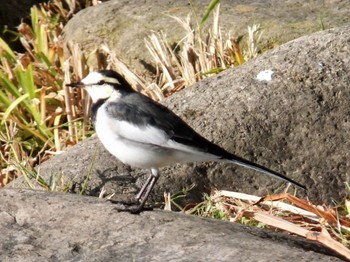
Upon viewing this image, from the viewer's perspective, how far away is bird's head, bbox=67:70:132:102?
532cm

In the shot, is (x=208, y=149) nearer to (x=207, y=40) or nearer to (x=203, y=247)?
(x=203, y=247)

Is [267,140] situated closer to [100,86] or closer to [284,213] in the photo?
[284,213]

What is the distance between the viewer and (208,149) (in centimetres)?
498

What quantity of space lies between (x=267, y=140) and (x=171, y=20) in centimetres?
241

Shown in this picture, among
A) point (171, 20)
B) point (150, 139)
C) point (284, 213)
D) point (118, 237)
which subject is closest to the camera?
point (118, 237)

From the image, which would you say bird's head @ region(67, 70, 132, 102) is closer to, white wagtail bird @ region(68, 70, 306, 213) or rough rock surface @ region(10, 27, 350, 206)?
white wagtail bird @ region(68, 70, 306, 213)

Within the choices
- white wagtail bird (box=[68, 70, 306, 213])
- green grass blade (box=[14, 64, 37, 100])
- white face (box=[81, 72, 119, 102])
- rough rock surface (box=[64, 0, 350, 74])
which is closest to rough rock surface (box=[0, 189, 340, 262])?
white wagtail bird (box=[68, 70, 306, 213])

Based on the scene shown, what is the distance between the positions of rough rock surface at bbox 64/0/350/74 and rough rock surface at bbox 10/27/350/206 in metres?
1.43

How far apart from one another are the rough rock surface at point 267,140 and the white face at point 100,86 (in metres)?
0.46

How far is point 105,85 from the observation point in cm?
535

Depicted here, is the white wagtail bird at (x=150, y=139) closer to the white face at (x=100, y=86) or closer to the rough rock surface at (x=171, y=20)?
the white face at (x=100, y=86)

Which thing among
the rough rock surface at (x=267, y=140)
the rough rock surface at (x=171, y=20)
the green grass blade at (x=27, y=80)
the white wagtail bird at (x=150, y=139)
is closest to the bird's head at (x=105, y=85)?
the white wagtail bird at (x=150, y=139)

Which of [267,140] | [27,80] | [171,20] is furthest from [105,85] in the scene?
[171,20]

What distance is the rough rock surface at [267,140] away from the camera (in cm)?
566
